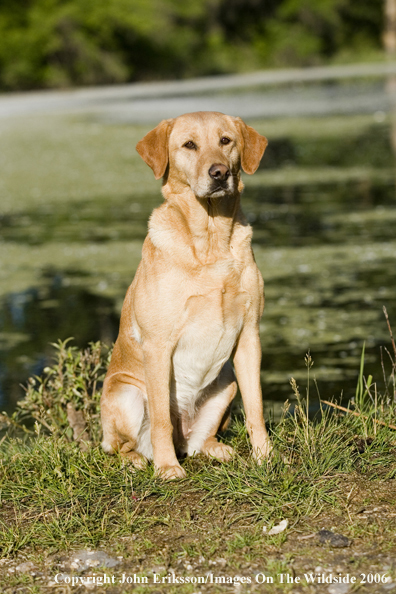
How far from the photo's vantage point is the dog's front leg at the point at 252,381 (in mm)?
3807

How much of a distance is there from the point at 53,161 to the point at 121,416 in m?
16.6

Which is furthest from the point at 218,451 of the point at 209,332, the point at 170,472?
the point at 209,332

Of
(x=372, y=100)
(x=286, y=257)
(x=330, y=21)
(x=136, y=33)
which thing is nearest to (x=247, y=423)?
(x=286, y=257)

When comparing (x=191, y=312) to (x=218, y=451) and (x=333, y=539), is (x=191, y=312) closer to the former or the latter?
(x=218, y=451)

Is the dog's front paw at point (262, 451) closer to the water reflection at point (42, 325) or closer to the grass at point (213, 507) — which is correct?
the grass at point (213, 507)

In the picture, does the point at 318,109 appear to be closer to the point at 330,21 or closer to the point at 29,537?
the point at 29,537

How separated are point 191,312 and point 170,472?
74 centimetres

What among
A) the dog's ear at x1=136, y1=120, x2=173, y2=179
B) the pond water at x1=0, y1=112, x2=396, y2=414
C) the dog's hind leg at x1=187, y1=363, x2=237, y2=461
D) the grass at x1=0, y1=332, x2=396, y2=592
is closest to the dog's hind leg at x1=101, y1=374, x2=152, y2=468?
the grass at x1=0, y1=332, x2=396, y2=592

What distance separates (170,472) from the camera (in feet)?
12.0

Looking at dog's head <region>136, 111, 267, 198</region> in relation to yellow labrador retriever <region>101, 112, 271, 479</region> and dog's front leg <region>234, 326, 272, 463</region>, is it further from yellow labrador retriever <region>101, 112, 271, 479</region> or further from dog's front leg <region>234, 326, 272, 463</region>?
dog's front leg <region>234, 326, 272, 463</region>

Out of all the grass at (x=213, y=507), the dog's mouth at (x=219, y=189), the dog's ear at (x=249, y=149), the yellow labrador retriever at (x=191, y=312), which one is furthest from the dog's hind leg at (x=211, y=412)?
the dog's ear at (x=249, y=149)

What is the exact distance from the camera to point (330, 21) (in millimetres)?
62750

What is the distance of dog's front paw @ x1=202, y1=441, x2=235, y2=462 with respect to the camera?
3881 mm

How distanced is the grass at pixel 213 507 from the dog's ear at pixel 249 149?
51.5 inches
